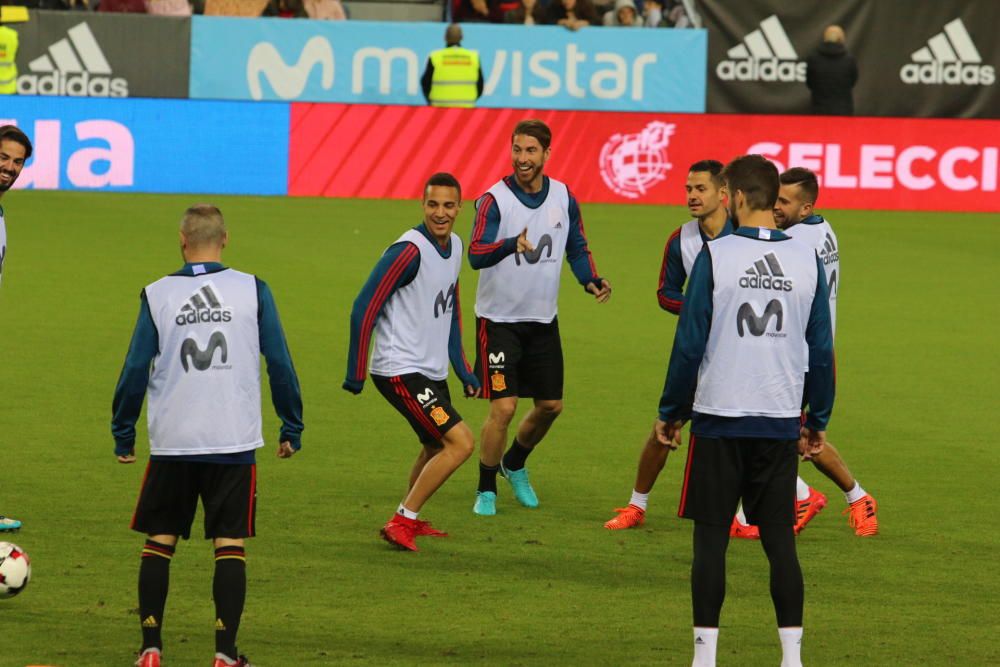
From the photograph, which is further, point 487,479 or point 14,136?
point 487,479

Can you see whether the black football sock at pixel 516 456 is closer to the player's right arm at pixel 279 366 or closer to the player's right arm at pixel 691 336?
the player's right arm at pixel 279 366

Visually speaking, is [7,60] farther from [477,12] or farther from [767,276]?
[767,276]

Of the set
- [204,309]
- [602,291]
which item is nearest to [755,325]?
[204,309]

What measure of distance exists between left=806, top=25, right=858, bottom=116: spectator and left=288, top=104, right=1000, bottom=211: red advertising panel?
9.97ft

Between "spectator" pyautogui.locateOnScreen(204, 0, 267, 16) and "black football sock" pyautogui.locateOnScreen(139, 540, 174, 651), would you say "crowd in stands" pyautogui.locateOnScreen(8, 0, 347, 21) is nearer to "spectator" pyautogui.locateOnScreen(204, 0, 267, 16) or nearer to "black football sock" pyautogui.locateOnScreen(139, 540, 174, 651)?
"spectator" pyautogui.locateOnScreen(204, 0, 267, 16)

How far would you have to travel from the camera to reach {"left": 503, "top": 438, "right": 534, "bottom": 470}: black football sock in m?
9.90

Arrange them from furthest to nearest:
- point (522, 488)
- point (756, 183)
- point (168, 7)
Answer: point (168, 7)
point (522, 488)
point (756, 183)

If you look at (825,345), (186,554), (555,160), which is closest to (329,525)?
(186,554)

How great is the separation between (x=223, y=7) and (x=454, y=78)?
6.22 metres

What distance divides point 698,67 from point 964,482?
2121 cm

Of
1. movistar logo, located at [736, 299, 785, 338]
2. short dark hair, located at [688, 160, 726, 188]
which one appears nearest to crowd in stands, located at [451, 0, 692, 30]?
short dark hair, located at [688, 160, 726, 188]

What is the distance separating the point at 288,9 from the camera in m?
30.9

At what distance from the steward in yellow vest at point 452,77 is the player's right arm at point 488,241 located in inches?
689

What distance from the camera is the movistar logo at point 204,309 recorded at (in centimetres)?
642
